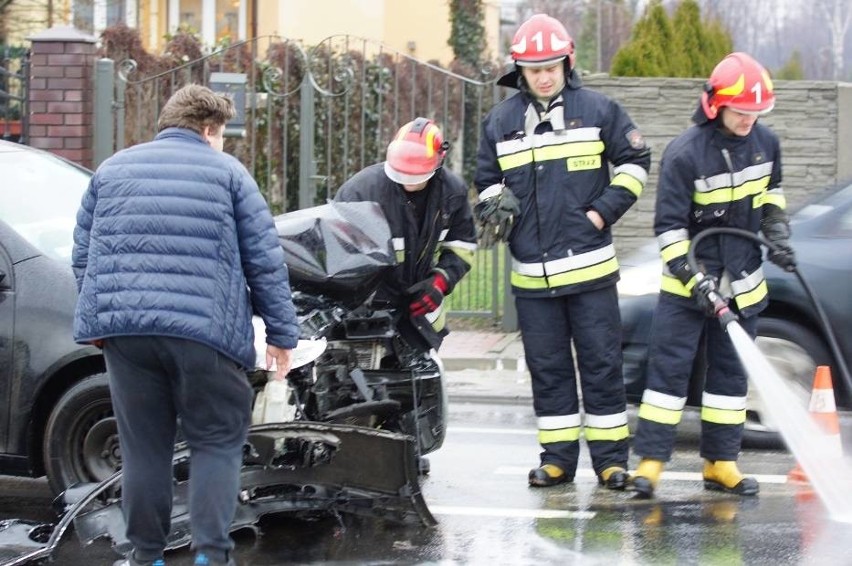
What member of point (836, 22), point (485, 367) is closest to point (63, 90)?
point (485, 367)

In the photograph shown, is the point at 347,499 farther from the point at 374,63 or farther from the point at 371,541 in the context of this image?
the point at 374,63

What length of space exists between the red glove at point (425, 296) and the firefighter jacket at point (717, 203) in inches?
40.2

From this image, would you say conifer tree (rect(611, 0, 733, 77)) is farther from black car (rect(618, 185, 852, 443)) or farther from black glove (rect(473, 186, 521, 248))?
black glove (rect(473, 186, 521, 248))

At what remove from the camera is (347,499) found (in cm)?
578

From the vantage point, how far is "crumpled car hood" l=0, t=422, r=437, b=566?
548cm

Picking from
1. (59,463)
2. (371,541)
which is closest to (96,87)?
(59,463)

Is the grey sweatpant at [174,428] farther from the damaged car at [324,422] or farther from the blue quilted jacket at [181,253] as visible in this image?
the damaged car at [324,422]

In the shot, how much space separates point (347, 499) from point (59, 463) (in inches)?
51.6

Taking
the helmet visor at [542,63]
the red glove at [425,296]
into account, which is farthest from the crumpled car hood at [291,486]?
the helmet visor at [542,63]

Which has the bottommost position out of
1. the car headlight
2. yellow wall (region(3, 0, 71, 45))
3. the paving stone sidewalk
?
the paving stone sidewalk

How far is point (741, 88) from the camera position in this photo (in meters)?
6.19

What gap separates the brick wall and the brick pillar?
13.9 ft

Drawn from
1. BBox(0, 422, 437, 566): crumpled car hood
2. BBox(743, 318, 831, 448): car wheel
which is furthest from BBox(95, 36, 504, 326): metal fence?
BBox(0, 422, 437, 566): crumpled car hood

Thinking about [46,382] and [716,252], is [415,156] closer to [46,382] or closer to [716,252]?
[716,252]
